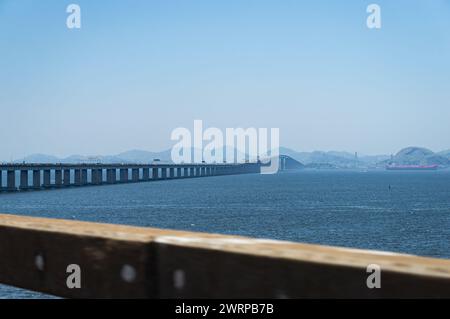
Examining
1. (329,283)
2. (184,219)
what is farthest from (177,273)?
(184,219)

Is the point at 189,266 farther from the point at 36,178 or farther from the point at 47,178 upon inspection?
the point at 47,178

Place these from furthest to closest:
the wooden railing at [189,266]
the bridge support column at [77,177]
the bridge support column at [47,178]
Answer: the bridge support column at [77,177]
the bridge support column at [47,178]
the wooden railing at [189,266]

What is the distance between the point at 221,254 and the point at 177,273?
0.34m

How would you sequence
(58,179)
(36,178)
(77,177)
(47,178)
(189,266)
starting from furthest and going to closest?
(77,177) → (58,179) → (47,178) → (36,178) → (189,266)

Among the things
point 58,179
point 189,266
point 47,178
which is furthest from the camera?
point 58,179

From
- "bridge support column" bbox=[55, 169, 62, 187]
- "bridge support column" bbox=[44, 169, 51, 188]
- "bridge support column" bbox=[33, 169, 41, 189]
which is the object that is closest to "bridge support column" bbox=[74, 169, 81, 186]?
"bridge support column" bbox=[55, 169, 62, 187]

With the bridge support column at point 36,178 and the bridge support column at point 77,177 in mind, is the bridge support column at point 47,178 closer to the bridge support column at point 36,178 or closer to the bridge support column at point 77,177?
the bridge support column at point 36,178

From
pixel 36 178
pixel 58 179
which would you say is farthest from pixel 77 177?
pixel 36 178

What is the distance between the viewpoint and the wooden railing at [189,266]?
2.74 m

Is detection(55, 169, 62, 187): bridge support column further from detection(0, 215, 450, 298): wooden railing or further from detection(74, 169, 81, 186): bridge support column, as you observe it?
detection(0, 215, 450, 298): wooden railing

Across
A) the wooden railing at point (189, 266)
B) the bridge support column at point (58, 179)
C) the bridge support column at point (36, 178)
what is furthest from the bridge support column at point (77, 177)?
the wooden railing at point (189, 266)

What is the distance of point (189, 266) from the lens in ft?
11.0
